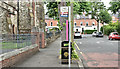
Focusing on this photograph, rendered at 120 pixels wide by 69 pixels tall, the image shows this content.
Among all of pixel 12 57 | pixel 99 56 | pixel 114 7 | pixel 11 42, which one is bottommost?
pixel 99 56

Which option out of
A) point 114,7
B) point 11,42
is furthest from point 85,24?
point 11,42

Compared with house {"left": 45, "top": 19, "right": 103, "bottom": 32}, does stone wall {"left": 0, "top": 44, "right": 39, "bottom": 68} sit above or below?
below

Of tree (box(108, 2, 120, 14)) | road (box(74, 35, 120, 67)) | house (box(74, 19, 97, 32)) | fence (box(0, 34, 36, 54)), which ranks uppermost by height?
tree (box(108, 2, 120, 14))

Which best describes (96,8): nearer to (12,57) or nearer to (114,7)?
(114,7)

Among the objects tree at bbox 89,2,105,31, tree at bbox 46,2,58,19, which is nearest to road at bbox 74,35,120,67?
tree at bbox 46,2,58,19

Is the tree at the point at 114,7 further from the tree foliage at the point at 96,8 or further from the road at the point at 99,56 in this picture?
the tree foliage at the point at 96,8

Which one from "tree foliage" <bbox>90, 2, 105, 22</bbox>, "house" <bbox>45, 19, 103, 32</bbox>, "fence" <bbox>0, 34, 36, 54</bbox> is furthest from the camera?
"house" <bbox>45, 19, 103, 32</bbox>

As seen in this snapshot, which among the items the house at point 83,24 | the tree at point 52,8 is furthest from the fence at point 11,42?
the house at point 83,24

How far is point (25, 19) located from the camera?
25094mm

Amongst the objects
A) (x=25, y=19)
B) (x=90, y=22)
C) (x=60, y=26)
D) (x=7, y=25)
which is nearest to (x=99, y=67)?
(x=60, y=26)

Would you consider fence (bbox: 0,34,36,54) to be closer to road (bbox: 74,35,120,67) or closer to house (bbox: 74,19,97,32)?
road (bbox: 74,35,120,67)

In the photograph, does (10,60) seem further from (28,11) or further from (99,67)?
(28,11)

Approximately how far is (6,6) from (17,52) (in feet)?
38.3

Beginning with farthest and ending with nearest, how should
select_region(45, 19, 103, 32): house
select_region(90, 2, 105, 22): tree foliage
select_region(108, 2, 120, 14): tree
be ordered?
select_region(45, 19, 103, 32): house → select_region(90, 2, 105, 22): tree foliage → select_region(108, 2, 120, 14): tree
